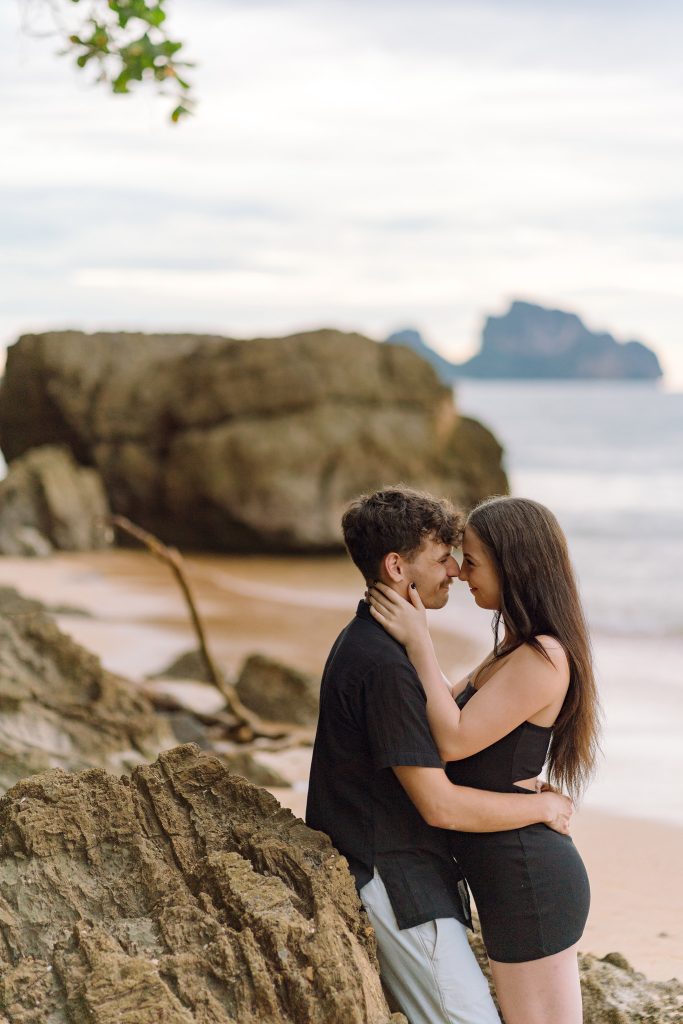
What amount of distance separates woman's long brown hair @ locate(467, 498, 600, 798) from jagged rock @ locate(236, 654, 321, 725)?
20.6ft

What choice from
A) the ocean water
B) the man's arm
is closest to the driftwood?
the ocean water

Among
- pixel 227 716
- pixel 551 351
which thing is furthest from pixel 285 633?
pixel 551 351

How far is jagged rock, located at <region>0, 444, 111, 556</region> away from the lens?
842 inches

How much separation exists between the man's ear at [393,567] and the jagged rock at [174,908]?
77cm

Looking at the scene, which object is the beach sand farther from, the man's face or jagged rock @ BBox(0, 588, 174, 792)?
the man's face

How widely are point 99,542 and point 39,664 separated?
50.1 ft

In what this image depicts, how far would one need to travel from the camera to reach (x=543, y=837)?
3389mm

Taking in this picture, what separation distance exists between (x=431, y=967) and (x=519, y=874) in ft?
1.14

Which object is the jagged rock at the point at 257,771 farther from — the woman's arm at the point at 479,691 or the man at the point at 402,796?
the woman's arm at the point at 479,691

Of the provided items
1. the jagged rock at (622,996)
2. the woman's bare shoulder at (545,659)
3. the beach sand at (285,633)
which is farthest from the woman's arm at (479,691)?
the beach sand at (285,633)

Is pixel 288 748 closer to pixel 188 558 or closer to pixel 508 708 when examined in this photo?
pixel 508 708

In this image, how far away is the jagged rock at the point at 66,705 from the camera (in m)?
6.27

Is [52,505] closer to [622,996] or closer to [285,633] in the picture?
[285,633]

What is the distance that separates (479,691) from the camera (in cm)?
341
